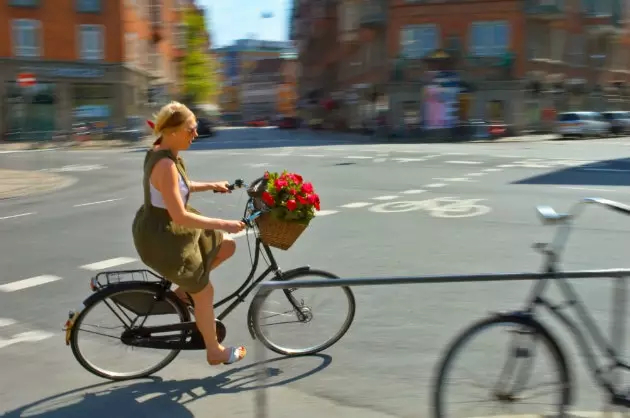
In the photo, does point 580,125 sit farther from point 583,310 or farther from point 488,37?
point 583,310

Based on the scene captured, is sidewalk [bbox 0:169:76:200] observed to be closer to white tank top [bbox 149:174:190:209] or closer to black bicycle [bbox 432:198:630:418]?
white tank top [bbox 149:174:190:209]

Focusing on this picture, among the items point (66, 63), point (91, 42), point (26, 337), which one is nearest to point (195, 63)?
point (91, 42)

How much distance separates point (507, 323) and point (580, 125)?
4060 cm

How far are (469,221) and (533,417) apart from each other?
8014mm

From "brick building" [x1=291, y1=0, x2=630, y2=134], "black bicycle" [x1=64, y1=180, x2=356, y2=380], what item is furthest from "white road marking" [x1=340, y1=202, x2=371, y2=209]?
"brick building" [x1=291, y1=0, x2=630, y2=134]

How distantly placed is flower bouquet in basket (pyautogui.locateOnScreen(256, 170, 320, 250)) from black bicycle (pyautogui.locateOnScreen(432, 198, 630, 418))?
1.56 metres

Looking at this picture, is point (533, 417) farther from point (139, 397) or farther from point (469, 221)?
point (469, 221)

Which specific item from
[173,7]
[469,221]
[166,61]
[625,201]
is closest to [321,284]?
[469,221]

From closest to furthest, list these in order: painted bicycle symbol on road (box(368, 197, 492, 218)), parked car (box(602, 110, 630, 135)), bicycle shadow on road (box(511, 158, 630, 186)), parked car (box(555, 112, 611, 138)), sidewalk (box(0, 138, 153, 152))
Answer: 1. painted bicycle symbol on road (box(368, 197, 492, 218))
2. bicycle shadow on road (box(511, 158, 630, 186))
3. sidewalk (box(0, 138, 153, 152))
4. parked car (box(555, 112, 611, 138))
5. parked car (box(602, 110, 630, 135))

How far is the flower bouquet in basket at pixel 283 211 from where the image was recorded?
4.80 meters

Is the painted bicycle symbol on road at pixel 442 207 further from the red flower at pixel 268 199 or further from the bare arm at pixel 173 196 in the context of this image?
the bare arm at pixel 173 196

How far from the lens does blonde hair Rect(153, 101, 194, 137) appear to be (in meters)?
4.49

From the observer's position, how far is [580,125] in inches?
1640

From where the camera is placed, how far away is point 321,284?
3654mm
